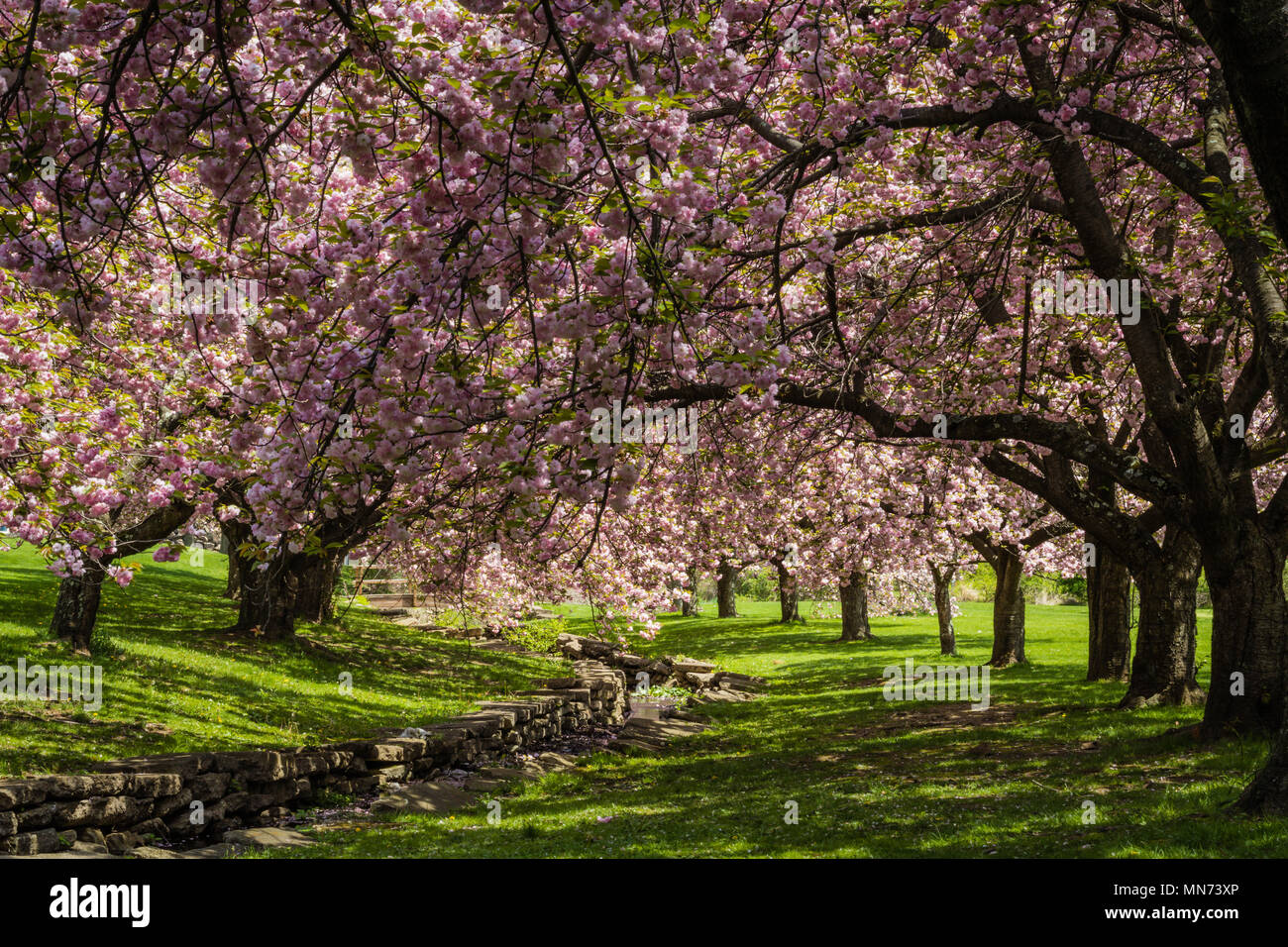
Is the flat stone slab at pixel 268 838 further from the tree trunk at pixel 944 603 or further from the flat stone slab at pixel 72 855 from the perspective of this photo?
the tree trunk at pixel 944 603

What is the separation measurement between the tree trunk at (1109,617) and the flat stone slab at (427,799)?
39.4ft

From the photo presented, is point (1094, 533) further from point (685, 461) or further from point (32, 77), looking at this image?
point (32, 77)

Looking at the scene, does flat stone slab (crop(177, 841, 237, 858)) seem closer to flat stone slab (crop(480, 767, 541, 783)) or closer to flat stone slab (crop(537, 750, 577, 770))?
flat stone slab (crop(480, 767, 541, 783))

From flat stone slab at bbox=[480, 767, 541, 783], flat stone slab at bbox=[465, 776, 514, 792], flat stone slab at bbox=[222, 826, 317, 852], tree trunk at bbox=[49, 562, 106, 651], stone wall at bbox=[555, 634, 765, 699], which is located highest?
tree trunk at bbox=[49, 562, 106, 651]

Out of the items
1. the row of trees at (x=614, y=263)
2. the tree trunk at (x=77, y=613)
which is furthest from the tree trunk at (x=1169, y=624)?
the tree trunk at (x=77, y=613)

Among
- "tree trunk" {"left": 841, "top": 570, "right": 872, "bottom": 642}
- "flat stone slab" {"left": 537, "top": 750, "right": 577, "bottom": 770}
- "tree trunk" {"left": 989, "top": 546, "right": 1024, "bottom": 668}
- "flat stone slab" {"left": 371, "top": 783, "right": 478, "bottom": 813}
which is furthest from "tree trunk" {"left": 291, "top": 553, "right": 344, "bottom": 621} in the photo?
"tree trunk" {"left": 841, "top": 570, "right": 872, "bottom": 642}

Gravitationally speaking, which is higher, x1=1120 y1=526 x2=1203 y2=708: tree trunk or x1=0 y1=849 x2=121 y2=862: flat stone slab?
x1=1120 y1=526 x2=1203 y2=708: tree trunk

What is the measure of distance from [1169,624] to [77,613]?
15515 mm

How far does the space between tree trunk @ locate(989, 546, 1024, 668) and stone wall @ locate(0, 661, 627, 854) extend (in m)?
14.1

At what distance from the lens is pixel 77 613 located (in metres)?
14.0

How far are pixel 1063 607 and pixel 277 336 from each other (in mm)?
67489

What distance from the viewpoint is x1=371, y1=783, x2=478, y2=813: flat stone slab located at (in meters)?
9.63

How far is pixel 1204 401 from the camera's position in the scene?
39.2 ft

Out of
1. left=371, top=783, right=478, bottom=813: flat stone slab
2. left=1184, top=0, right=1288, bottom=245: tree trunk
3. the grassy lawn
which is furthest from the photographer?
left=371, top=783, right=478, bottom=813: flat stone slab
